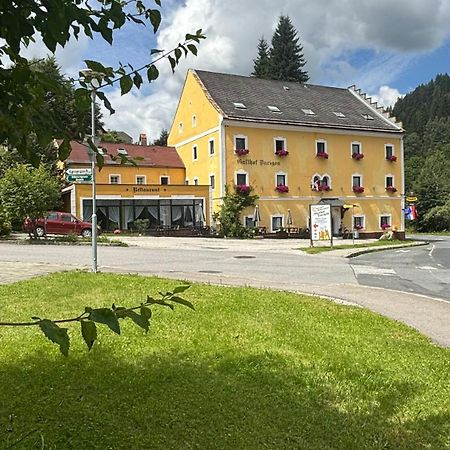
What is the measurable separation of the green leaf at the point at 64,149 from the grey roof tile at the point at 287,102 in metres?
40.4

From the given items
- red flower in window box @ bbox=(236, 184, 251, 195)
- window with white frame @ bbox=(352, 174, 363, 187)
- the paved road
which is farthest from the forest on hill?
the paved road

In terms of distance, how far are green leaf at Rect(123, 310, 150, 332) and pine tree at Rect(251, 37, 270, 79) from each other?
253 feet

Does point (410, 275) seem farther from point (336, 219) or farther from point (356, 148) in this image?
point (356, 148)

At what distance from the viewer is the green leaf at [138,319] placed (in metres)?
1.77

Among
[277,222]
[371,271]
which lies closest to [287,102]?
[277,222]

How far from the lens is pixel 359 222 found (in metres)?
47.7

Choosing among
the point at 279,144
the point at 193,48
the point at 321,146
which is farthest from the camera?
the point at 321,146

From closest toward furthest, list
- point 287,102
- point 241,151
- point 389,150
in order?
1. point 241,151
2. point 287,102
3. point 389,150

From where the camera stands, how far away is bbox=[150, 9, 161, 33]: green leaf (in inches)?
91.1

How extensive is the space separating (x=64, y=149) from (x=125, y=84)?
40 cm

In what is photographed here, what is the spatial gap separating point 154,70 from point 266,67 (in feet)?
253

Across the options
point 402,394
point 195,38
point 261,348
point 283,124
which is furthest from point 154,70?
point 283,124

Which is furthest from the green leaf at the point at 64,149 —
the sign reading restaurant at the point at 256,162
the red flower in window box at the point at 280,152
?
the red flower in window box at the point at 280,152

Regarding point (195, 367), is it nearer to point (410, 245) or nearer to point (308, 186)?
point (410, 245)
